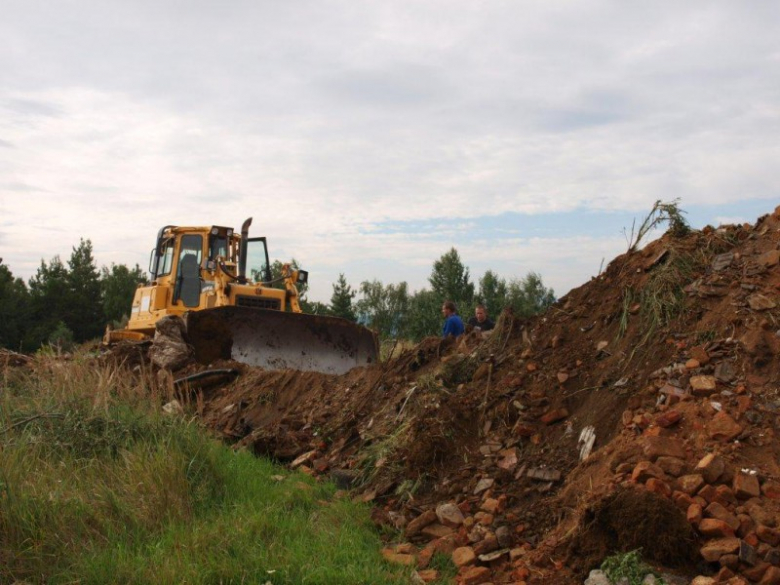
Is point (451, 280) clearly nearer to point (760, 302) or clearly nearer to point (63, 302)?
point (63, 302)

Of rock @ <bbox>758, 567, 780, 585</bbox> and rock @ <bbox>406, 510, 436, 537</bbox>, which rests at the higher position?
rock @ <bbox>758, 567, 780, 585</bbox>

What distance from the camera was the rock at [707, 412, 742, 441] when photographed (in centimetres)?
431

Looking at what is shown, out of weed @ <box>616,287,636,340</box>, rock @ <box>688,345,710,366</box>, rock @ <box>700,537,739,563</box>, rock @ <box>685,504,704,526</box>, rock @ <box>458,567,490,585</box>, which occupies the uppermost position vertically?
weed @ <box>616,287,636,340</box>

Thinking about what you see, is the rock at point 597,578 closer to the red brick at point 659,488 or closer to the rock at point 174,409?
the red brick at point 659,488

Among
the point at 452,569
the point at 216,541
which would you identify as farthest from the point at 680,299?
the point at 216,541

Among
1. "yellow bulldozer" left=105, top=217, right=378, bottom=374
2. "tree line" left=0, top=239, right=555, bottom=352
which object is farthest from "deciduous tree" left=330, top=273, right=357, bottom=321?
"yellow bulldozer" left=105, top=217, right=378, bottom=374

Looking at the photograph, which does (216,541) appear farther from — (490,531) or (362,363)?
(362,363)

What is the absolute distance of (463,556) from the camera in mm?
4504

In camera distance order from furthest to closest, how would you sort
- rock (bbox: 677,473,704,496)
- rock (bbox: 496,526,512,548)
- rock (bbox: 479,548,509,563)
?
1. rock (bbox: 496,526,512,548)
2. rock (bbox: 479,548,509,563)
3. rock (bbox: 677,473,704,496)

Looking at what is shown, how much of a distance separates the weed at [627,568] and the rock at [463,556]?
85 centimetres

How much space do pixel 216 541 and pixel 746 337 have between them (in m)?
3.53

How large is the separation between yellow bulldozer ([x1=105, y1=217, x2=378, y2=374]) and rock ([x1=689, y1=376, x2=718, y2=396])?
7.63 metres

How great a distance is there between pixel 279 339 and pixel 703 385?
793 centimetres

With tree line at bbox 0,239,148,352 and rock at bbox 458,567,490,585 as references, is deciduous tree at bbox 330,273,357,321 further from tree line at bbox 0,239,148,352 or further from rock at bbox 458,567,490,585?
rock at bbox 458,567,490,585
